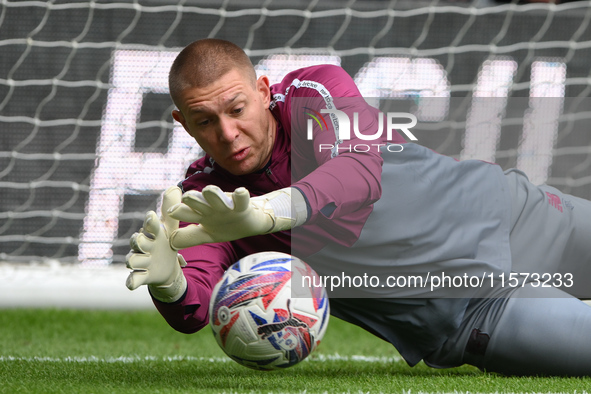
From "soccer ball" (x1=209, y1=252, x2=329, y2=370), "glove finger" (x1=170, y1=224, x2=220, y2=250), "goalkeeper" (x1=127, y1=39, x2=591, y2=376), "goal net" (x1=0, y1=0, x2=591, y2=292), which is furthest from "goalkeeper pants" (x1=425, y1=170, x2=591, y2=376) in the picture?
"goal net" (x1=0, y1=0, x2=591, y2=292)

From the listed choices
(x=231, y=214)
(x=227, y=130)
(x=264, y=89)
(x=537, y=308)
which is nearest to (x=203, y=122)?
(x=227, y=130)

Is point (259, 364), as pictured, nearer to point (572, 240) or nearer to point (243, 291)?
point (243, 291)

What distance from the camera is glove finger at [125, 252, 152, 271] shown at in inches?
68.9

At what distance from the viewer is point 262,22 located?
420 cm

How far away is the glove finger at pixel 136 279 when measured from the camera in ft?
5.68

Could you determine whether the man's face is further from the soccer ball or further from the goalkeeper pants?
the goalkeeper pants

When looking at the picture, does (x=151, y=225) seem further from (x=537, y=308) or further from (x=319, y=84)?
(x=537, y=308)

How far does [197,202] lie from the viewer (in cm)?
161

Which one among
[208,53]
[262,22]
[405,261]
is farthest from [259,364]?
[262,22]

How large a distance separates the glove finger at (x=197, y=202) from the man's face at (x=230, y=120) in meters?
0.45

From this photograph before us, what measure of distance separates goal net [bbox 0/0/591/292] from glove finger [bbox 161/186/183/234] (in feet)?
7.46

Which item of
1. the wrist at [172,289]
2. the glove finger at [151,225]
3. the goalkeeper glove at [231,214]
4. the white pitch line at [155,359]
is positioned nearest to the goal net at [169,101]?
the white pitch line at [155,359]

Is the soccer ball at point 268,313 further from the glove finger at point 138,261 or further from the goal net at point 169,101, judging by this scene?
the goal net at point 169,101

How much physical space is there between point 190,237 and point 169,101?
2553 millimetres
